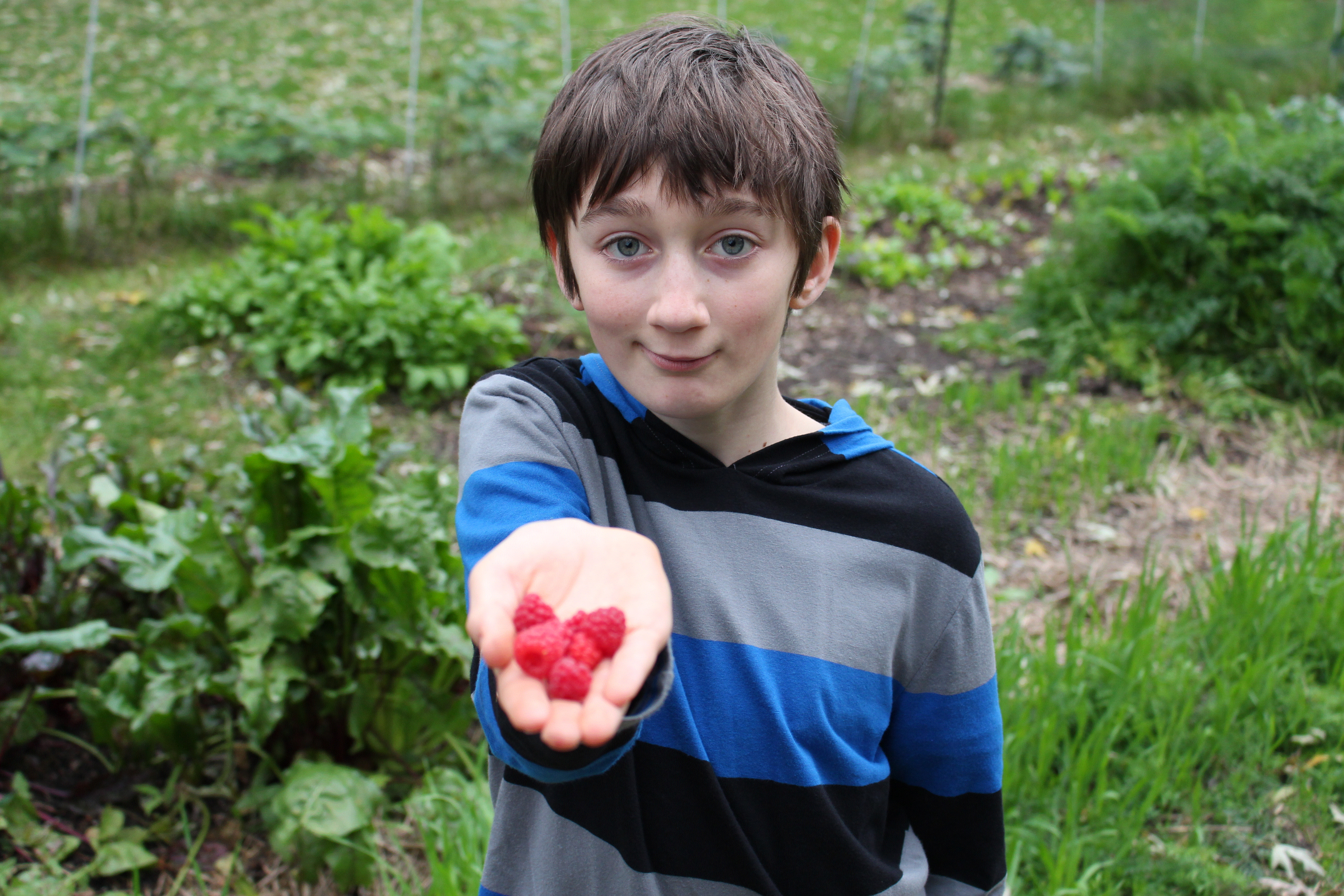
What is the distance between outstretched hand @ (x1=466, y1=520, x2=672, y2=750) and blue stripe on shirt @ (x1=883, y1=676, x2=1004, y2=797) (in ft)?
1.69

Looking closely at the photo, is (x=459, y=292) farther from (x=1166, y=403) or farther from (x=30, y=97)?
(x=30, y=97)

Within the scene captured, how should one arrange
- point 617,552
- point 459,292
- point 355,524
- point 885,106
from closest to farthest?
point 617,552 → point 355,524 → point 459,292 → point 885,106

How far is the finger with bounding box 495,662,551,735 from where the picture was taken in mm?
861

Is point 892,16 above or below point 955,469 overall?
above

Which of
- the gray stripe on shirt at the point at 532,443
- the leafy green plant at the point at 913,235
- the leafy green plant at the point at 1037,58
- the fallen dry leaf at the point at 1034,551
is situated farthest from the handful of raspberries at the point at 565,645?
the leafy green plant at the point at 1037,58

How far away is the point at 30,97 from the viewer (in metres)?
8.03

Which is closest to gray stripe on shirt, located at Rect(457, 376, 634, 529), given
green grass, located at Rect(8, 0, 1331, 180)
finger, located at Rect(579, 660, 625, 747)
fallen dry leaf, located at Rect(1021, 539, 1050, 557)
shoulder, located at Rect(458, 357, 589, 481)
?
shoulder, located at Rect(458, 357, 589, 481)

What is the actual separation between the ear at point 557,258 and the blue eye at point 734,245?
223 millimetres

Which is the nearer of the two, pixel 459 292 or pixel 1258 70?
pixel 459 292

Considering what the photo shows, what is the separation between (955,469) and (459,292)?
2.94 m

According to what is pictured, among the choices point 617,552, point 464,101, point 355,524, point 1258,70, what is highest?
point 1258,70

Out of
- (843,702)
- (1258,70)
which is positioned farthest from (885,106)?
(843,702)

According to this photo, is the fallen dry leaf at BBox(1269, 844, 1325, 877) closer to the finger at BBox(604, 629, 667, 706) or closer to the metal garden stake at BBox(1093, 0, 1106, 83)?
the finger at BBox(604, 629, 667, 706)

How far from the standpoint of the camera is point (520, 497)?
109 centimetres
